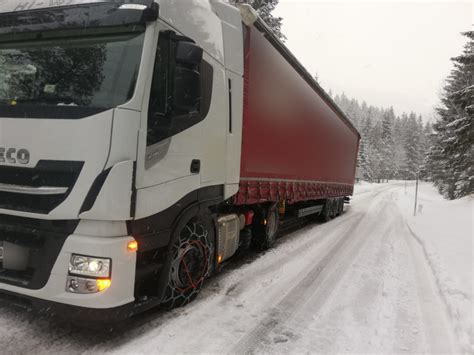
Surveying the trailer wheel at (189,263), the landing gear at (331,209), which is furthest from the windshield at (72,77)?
the landing gear at (331,209)

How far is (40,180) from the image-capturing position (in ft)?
9.38

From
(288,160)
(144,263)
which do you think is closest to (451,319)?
(144,263)

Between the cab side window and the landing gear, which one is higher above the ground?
the cab side window

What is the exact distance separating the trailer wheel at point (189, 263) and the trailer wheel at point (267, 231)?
2.69m

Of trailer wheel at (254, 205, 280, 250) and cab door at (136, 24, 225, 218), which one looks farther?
trailer wheel at (254, 205, 280, 250)

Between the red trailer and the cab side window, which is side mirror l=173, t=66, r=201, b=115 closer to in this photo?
the cab side window

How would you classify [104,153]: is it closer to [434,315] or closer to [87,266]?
A: [87,266]

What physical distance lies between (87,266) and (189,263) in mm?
1392

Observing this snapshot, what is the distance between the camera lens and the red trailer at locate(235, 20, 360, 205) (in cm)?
558

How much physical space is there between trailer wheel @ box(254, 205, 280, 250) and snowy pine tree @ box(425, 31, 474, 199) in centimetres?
1156

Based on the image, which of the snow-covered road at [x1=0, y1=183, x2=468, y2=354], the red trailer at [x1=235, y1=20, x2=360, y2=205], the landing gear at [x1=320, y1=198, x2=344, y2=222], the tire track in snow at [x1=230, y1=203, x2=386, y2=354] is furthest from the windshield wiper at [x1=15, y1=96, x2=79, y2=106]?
the landing gear at [x1=320, y1=198, x2=344, y2=222]

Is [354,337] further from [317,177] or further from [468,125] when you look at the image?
[468,125]

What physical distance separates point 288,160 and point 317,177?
3.02 meters

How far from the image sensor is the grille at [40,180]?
280 cm
